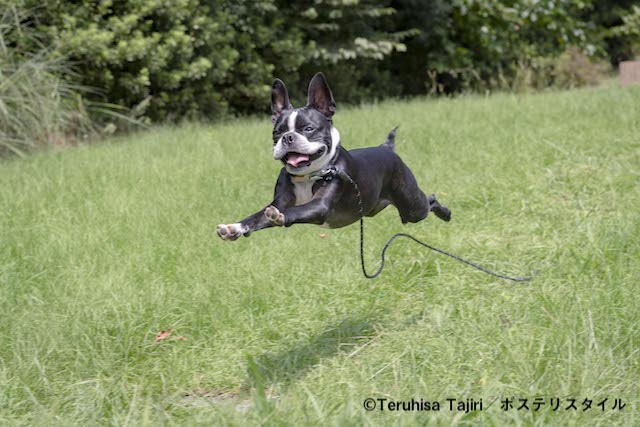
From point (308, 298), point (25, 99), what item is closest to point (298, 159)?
point (308, 298)

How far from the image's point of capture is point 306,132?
2.75 m

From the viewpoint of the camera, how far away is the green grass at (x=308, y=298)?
10.8 ft

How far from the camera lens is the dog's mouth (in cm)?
271

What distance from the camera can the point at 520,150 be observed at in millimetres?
7477

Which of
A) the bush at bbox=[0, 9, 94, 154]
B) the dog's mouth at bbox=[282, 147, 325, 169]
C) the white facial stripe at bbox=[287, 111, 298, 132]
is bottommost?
the bush at bbox=[0, 9, 94, 154]

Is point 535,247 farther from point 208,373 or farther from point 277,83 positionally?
point 277,83

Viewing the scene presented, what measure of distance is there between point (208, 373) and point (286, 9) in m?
11.6

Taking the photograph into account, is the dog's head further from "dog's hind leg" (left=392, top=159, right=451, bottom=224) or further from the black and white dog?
"dog's hind leg" (left=392, top=159, right=451, bottom=224)

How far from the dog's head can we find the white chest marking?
77 mm

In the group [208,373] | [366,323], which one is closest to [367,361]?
[366,323]

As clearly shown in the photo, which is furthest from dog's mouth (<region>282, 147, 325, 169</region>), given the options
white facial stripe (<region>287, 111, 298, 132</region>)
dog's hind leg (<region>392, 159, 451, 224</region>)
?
dog's hind leg (<region>392, 159, 451, 224</region>)

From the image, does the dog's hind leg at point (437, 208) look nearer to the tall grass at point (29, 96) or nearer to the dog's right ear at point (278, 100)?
the dog's right ear at point (278, 100)

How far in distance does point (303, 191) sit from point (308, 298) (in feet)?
5.61

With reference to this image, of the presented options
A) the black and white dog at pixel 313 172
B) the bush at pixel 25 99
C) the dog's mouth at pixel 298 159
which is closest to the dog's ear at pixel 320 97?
the black and white dog at pixel 313 172
